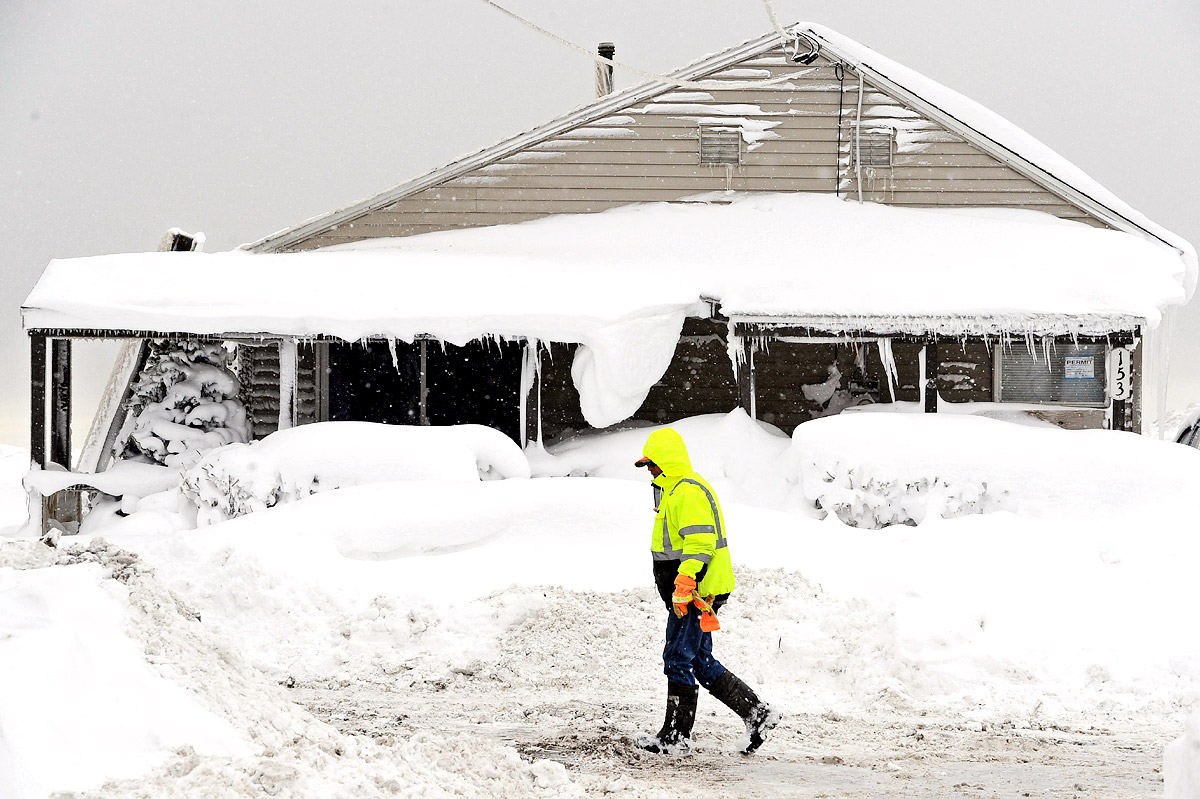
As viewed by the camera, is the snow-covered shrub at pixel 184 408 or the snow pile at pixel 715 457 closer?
the snow pile at pixel 715 457

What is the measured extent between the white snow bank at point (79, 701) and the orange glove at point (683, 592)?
2192mm

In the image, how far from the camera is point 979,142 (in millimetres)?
16375

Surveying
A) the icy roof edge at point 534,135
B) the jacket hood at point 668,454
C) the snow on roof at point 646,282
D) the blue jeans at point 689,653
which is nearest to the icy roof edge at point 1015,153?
the snow on roof at point 646,282

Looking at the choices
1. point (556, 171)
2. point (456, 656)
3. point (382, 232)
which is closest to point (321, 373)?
point (382, 232)

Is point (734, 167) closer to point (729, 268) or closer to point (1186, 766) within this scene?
point (729, 268)

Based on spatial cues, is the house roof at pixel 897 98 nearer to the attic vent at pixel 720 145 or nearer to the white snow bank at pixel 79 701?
the attic vent at pixel 720 145

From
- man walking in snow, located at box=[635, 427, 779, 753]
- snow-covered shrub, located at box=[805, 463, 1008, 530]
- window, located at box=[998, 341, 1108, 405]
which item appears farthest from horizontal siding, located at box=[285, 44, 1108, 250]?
man walking in snow, located at box=[635, 427, 779, 753]

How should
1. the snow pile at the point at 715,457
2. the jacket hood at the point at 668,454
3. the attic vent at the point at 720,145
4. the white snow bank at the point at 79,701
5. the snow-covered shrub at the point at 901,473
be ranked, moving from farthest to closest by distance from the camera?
the attic vent at the point at 720,145 → the snow pile at the point at 715,457 → the snow-covered shrub at the point at 901,473 → the jacket hood at the point at 668,454 → the white snow bank at the point at 79,701

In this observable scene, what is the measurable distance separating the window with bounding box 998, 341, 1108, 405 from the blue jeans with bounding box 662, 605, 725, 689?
442 inches

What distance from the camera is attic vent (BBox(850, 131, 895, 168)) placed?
16.5 metres

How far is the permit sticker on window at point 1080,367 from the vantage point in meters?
15.7

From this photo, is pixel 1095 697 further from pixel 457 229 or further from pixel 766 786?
pixel 457 229

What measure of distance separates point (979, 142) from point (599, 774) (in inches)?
542

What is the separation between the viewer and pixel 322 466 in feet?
37.5
